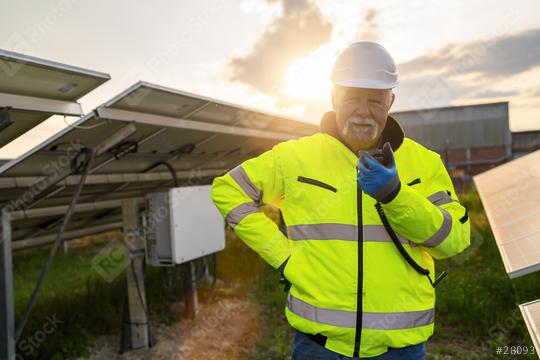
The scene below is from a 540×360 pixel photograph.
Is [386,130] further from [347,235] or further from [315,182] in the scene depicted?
[347,235]

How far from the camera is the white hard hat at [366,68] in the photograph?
79.0 inches

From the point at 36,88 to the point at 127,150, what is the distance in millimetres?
1434

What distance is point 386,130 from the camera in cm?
219

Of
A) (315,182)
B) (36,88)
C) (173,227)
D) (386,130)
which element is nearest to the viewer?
(315,182)

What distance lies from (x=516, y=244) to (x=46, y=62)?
3.53 metres

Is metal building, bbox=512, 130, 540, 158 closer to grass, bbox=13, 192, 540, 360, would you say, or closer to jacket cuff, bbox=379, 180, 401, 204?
grass, bbox=13, 192, 540, 360

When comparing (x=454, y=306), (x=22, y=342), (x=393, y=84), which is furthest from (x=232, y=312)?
(x=393, y=84)

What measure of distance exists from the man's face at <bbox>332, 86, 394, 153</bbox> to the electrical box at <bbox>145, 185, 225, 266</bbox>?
10.3 feet

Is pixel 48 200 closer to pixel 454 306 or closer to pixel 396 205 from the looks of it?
pixel 396 205

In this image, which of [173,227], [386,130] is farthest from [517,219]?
[173,227]

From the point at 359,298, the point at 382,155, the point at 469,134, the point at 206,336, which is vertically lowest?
the point at 206,336

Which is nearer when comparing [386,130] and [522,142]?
[386,130]

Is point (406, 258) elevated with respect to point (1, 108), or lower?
lower

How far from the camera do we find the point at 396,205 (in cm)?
182
